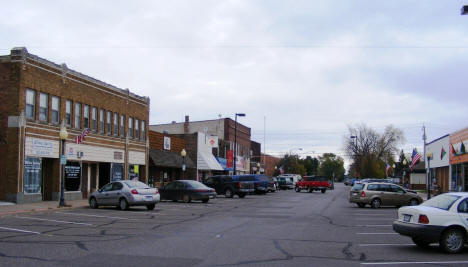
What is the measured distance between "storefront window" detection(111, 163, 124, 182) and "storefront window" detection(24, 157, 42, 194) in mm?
8096

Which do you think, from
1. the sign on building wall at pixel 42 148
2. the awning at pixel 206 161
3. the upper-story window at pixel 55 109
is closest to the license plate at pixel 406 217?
the sign on building wall at pixel 42 148

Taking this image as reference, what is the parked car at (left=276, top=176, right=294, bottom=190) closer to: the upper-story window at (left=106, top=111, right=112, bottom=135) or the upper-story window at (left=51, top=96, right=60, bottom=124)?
the upper-story window at (left=106, top=111, right=112, bottom=135)

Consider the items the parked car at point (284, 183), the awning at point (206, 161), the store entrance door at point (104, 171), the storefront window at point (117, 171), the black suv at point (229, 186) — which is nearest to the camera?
the store entrance door at point (104, 171)

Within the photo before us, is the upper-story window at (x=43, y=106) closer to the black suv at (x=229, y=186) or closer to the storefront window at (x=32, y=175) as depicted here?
the storefront window at (x=32, y=175)

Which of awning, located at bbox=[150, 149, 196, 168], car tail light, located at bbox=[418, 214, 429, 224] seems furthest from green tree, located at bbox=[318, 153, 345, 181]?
car tail light, located at bbox=[418, 214, 429, 224]

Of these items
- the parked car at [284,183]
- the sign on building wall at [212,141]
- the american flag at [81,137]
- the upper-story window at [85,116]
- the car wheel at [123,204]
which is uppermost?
the upper-story window at [85,116]

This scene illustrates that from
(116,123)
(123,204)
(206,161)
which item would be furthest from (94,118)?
(206,161)

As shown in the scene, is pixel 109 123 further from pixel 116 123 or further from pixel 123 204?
pixel 123 204

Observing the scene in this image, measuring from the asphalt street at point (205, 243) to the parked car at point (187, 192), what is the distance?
1035cm

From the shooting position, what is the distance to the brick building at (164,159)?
141ft

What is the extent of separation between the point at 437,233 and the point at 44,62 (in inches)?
919

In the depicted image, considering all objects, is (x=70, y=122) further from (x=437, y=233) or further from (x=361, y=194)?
(x=437, y=233)

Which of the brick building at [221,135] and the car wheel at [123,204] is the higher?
the brick building at [221,135]

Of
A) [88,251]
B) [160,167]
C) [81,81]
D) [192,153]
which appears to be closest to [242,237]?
[88,251]
